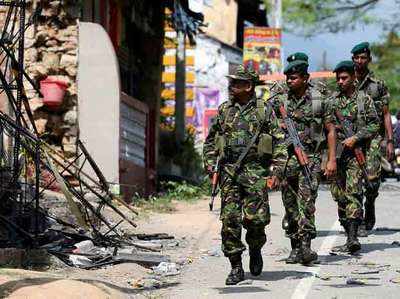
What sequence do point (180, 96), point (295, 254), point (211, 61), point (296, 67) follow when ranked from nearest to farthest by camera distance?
1. point (296, 67)
2. point (295, 254)
3. point (180, 96)
4. point (211, 61)

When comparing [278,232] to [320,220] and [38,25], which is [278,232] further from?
[38,25]

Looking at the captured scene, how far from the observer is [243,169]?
8.07m

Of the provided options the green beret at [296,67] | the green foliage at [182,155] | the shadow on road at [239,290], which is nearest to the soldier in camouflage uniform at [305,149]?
the green beret at [296,67]

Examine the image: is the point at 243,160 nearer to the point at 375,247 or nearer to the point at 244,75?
the point at 244,75

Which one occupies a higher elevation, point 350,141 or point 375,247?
point 350,141

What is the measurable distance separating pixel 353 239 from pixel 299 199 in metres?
1.09

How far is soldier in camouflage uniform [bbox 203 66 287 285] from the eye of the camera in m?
8.02

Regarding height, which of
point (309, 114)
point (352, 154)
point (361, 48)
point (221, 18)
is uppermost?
point (221, 18)

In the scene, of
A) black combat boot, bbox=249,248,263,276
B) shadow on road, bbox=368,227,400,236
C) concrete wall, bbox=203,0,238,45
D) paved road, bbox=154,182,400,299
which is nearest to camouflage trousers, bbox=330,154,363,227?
paved road, bbox=154,182,400,299

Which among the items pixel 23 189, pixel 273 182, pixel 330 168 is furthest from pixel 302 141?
pixel 23 189

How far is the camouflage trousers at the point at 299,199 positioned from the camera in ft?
29.3

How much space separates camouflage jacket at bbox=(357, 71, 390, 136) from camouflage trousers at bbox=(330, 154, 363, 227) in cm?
88

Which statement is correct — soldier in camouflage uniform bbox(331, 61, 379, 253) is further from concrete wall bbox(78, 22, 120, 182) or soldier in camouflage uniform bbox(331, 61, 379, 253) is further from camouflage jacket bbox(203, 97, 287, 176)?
concrete wall bbox(78, 22, 120, 182)

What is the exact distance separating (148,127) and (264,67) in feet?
24.4
